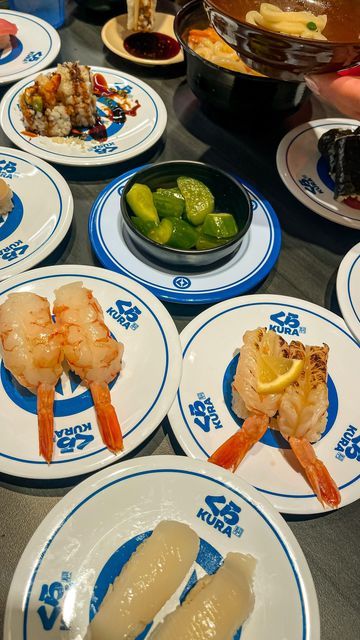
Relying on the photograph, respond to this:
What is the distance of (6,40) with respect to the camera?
317cm

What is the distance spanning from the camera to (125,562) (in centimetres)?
135

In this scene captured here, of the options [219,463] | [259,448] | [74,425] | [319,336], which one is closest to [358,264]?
[319,336]

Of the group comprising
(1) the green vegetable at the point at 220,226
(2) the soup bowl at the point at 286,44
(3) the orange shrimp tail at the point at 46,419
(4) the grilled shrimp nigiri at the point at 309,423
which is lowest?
(3) the orange shrimp tail at the point at 46,419

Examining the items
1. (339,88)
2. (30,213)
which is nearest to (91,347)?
(30,213)

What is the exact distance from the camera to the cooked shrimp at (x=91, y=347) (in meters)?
1.64

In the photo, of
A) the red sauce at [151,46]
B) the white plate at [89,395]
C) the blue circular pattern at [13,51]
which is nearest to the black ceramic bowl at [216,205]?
the white plate at [89,395]

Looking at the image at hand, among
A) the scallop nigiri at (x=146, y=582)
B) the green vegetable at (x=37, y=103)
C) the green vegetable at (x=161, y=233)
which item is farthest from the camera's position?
the green vegetable at (x=37, y=103)

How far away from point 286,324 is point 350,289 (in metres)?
0.38

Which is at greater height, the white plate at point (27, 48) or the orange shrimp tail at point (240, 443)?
the white plate at point (27, 48)

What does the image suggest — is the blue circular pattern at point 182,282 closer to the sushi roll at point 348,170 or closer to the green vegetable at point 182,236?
the green vegetable at point 182,236

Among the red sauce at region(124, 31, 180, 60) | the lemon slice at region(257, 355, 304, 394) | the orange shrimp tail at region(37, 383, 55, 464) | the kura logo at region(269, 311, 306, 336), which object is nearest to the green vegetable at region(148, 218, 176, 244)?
the kura logo at region(269, 311, 306, 336)

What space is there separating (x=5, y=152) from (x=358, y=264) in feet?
6.34

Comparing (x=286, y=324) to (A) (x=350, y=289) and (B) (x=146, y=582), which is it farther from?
(B) (x=146, y=582)

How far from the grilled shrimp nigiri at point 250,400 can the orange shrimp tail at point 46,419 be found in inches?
21.6
